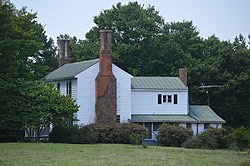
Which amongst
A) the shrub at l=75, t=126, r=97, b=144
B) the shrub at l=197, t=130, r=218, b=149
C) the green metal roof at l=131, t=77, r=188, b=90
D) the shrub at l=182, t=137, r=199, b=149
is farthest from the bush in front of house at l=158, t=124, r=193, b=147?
the shrub at l=75, t=126, r=97, b=144

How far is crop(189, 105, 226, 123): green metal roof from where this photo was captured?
65.3 m

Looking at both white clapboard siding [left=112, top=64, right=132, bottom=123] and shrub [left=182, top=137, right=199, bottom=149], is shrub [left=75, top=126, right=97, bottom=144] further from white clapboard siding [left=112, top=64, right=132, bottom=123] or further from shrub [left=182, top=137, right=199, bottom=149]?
shrub [left=182, top=137, right=199, bottom=149]

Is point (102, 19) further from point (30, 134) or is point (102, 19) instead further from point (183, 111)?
point (30, 134)

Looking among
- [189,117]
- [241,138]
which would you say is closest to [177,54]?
[189,117]

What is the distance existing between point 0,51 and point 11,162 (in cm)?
2166

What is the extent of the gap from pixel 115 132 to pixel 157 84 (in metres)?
11.2

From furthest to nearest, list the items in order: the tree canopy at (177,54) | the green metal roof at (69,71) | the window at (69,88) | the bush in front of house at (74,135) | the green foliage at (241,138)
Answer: the tree canopy at (177,54) < the window at (69,88) < the green metal roof at (69,71) < the bush in front of house at (74,135) < the green foliage at (241,138)

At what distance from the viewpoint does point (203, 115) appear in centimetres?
6631

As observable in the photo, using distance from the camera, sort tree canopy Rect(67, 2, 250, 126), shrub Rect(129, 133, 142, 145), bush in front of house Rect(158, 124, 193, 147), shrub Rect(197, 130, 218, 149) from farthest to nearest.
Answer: tree canopy Rect(67, 2, 250, 126) → bush in front of house Rect(158, 124, 193, 147) → shrub Rect(197, 130, 218, 149) → shrub Rect(129, 133, 142, 145)

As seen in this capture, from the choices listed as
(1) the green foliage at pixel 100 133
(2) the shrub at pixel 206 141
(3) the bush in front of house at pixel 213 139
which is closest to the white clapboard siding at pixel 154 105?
(1) the green foliage at pixel 100 133

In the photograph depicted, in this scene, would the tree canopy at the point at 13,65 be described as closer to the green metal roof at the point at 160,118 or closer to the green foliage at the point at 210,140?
the green metal roof at the point at 160,118

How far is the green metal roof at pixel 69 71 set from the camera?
6097cm

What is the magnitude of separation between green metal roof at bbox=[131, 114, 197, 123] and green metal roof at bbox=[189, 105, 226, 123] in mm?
1165

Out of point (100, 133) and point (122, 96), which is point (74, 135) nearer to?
point (100, 133)
